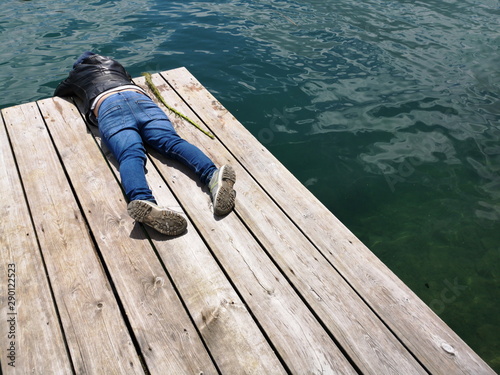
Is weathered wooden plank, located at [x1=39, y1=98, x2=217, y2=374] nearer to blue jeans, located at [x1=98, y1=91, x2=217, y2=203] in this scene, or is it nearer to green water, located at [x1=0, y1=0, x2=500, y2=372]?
blue jeans, located at [x1=98, y1=91, x2=217, y2=203]

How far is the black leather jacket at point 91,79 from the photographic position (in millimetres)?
4238

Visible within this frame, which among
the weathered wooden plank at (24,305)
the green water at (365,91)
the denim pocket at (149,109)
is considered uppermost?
the denim pocket at (149,109)

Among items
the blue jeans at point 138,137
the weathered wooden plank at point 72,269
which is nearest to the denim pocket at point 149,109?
the blue jeans at point 138,137

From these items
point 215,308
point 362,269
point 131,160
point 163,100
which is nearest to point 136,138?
point 131,160

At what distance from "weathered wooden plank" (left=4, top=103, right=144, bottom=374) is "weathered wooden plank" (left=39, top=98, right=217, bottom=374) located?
0.08 metres

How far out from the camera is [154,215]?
3.08 m

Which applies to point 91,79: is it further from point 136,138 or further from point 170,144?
point 170,144

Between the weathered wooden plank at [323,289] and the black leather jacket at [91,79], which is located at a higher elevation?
the black leather jacket at [91,79]

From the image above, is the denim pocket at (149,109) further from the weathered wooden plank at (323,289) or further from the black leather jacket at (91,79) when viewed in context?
the weathered wooden plank at (323,289)

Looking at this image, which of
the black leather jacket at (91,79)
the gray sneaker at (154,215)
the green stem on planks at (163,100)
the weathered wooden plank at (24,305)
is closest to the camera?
the weathered wooden plank at (24,305)

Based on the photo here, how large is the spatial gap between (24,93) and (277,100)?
12.2 feet

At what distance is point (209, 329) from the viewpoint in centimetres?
262

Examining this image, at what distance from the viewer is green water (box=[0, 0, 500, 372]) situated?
14.3ft

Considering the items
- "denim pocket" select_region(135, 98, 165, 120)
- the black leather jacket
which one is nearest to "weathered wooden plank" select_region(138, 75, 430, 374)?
"denim pocket" select_region(135, 98, 165, 120)
